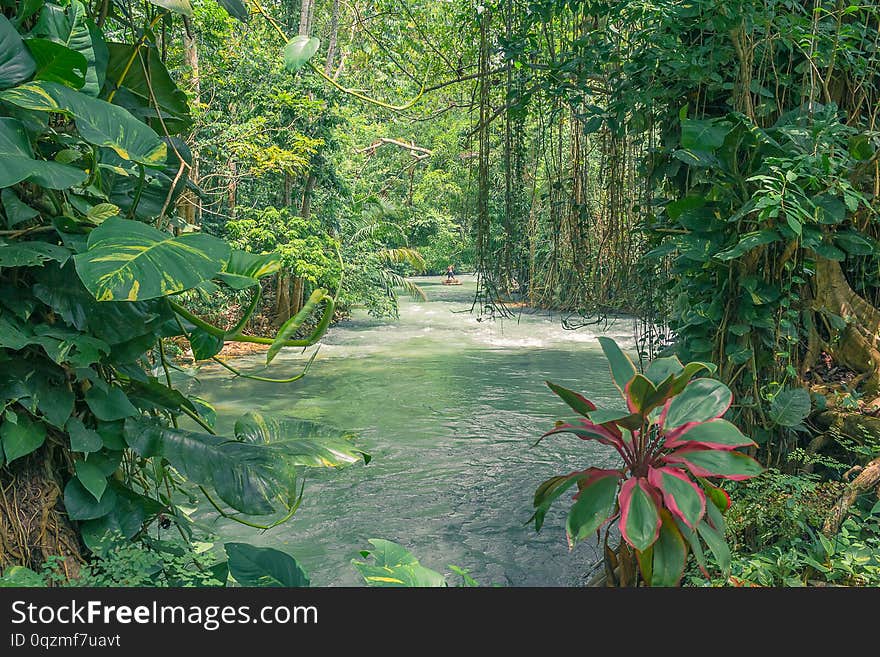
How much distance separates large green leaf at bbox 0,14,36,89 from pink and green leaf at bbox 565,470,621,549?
1480 mm

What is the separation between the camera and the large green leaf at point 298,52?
5.17ft

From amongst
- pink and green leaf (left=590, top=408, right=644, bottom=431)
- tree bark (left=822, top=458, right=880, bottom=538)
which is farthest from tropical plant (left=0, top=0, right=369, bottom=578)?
tree bark (left=822, top=458, right=880, bottom=538)

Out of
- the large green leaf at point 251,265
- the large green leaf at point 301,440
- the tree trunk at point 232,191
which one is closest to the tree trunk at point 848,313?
the large green leaf at point 301,440

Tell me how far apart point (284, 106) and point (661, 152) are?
6093 mm

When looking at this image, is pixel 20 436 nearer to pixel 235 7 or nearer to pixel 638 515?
pixel 235 7

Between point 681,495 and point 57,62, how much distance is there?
5.08 ft

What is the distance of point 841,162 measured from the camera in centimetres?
223

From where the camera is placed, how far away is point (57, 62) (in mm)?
1266

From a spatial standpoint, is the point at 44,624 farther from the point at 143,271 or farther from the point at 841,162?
the point at 841,162

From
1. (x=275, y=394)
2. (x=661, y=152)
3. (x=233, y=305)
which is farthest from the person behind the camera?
(x=233, y=305)

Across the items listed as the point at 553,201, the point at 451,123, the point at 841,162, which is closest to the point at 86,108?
the point at 841,162

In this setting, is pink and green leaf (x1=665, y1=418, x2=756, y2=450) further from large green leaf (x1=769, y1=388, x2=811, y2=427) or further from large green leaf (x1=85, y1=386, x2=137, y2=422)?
large green leaf (x1=85, y1=386, x2=137, y2=422)

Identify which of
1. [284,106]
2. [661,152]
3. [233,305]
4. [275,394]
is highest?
[284,106]

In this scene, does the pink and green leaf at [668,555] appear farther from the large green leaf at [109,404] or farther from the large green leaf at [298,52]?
the large green leaf at [298,52]
